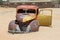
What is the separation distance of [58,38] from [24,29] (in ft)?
4.99

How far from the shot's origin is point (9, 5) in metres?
20.1

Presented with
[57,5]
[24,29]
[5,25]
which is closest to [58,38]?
[24,29]

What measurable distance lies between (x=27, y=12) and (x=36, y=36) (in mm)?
1700

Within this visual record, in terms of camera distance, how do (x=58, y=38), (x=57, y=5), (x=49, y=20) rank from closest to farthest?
(x=58, y=38)
(x=49, y=20)
(x=57, y=5)

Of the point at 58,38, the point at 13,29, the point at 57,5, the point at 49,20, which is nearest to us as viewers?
the point at 58,38

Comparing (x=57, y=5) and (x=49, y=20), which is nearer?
(x=49, y=20)

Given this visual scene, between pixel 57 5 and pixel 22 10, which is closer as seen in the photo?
pixel 22 10

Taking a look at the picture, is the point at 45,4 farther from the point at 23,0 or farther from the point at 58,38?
the point at 58,38

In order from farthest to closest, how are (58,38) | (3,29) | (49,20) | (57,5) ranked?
1. (57,5)
2. (49,20)
3. (3,29)
4. (58,38)

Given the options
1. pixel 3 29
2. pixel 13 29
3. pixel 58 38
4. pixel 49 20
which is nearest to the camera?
pixel 58 38

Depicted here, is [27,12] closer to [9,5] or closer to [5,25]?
[5,25]

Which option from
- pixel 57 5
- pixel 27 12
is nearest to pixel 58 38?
pixel 27 12

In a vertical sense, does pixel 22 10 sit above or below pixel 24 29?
above

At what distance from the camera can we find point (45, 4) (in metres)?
20.1
